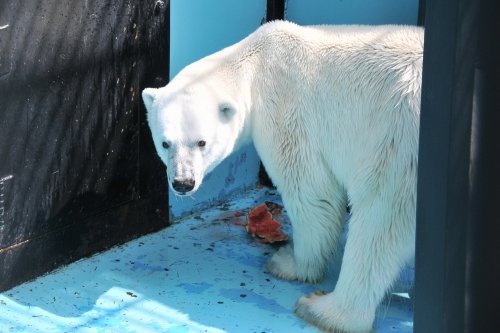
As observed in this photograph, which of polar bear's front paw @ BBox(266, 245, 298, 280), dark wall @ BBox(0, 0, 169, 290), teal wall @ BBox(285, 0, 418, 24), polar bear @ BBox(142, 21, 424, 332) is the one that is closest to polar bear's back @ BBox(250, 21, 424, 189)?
polar bear @ BBox(142, 21, 424, 332)

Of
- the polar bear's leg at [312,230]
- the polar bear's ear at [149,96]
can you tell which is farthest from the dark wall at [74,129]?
the polar bear's leg at [312,230]

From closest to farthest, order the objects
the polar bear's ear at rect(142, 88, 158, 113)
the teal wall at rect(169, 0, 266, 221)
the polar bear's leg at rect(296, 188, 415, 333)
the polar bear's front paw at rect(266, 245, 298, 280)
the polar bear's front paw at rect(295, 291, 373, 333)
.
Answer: the polar bear's leg at rect(296, 188, 415, 333)
the polar bear's front paw at rect(295, 291, 373, 333)
the polar bear's ear at rect(142, 88, 158, 113)
the polar bear's front paw at rect(266, 245, 298, 280)
the teal wall at rect(169, 0, 266, 221)

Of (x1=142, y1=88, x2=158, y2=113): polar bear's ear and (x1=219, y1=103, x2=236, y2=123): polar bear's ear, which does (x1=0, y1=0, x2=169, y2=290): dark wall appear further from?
(x1=219, y1=103, x2=236, y2=123): polar bear's ear

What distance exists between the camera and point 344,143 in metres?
3.13

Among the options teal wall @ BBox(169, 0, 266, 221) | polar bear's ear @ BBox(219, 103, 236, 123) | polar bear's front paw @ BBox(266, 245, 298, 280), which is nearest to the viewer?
polar bear's ear @ BBox(219, 103, 236, 123)

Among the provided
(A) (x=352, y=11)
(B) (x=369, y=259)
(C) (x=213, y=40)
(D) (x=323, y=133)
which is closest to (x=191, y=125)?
(D) (x=323, y=133)

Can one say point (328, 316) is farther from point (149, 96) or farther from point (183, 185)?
point (149, 96)

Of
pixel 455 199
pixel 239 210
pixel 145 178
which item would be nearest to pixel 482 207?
pixel 455 199

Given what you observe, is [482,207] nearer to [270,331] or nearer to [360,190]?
[360,190]

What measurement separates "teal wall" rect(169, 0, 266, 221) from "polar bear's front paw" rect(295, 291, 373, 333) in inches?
46.3

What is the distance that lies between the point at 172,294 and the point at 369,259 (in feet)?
3.07

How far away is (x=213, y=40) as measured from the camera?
14.1 ft

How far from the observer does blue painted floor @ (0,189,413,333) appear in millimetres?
3236

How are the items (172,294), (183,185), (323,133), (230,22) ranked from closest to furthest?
(183,185) → (323,133) → (172,294) → (230,22)
